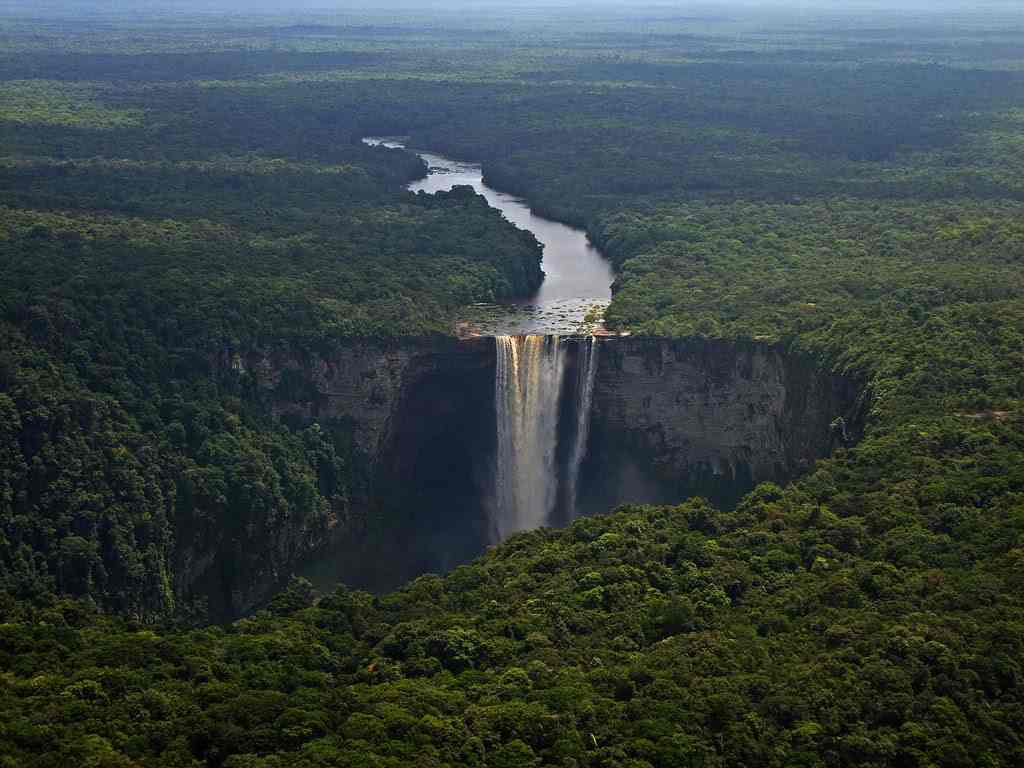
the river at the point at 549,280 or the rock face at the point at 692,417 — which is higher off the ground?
the river at the point at 549,280

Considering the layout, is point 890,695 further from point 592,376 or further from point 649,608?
point 592,376

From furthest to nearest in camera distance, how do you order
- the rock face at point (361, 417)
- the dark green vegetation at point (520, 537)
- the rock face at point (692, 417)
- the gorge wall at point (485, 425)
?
the rock face at point (692, 417)
the gorge wall at point (485, 425)
the rock face at point (361, 417)
the dark green vegetation at point (520, 537)

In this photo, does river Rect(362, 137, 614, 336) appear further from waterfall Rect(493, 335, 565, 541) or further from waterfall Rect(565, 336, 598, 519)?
waterfall Rect(565, 336, 598, 519)

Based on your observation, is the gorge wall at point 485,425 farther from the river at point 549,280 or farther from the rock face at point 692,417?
the river at point 549,280

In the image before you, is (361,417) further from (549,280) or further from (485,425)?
(549,280)

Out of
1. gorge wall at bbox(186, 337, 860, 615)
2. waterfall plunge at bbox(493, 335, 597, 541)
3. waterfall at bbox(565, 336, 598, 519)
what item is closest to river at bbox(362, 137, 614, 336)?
waterfall plunge at bbox(493, 335, 597, 541)

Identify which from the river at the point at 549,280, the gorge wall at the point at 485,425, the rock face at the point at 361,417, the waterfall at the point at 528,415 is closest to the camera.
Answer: the rock face at the point at 361,417

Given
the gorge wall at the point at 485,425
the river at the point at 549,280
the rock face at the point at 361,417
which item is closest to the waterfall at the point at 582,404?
the gorge wall at the point at 485,425
